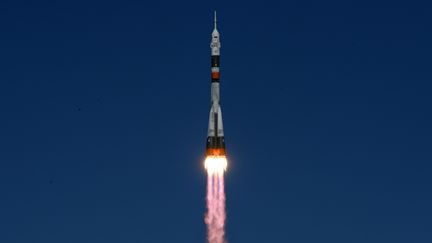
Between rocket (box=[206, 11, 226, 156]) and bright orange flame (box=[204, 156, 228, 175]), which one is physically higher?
rocket (box=[206, 11, 226, 156])

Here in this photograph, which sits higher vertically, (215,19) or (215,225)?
(215,19)

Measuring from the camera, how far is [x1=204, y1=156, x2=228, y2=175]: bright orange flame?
133 meters

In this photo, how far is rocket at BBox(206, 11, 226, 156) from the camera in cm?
13288

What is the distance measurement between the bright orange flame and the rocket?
1.57ft

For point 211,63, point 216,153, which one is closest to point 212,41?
point 211,63

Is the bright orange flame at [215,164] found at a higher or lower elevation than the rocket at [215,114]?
lower

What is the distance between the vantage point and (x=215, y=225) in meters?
136

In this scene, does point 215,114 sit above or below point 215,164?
above

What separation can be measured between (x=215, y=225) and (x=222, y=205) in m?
2.67

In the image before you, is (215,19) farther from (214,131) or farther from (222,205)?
(222,205)

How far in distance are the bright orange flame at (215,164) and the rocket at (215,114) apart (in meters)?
0.48

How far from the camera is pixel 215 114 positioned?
5266 inches

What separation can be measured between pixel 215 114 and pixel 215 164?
5.78m

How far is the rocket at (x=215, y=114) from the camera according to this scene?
436 feet
